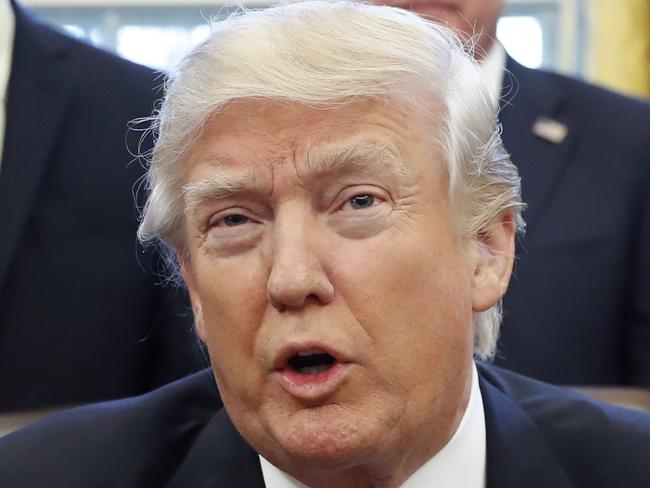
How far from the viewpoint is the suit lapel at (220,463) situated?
2.02 m

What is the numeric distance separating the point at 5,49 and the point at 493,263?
4.62 ft

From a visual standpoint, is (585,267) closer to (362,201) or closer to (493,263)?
(493,263)

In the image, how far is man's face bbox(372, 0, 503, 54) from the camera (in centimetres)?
262

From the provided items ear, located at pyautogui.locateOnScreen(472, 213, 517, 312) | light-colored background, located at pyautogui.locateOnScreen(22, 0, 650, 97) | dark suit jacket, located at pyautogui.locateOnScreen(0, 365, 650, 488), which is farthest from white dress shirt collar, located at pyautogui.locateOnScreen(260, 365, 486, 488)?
light-colored background, located at pyautogui.locateOnScreen(22, 0, 650, 97)

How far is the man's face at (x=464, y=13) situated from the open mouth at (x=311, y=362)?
0.99m

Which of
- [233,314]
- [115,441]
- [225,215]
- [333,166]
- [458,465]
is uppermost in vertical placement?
[333,166]

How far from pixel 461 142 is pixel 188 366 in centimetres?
93

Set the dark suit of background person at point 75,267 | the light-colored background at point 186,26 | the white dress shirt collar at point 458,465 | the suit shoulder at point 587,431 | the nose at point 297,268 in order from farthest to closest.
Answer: the light-colored background at point 186,26, the dark suit of background person at point 75,267, the suit shoulder at point 587,431, the white dress shirt collar at point 458,465, the nose at point 297,268

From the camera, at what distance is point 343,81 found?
1820 mm

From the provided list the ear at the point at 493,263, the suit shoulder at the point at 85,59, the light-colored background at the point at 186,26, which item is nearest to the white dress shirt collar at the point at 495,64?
the suit shoulder at the point at 85,59

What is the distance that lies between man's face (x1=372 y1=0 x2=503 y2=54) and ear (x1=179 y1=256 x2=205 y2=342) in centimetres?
81

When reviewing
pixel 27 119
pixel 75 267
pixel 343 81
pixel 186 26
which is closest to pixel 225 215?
pixel 343 81

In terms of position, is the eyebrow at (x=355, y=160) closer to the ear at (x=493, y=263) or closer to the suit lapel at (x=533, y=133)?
the ear at (x=493, y=263)

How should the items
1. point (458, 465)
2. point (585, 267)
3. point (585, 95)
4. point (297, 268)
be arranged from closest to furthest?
point (297, 268)
point (458, 465)
point (585, 267)
point (585, 95)
